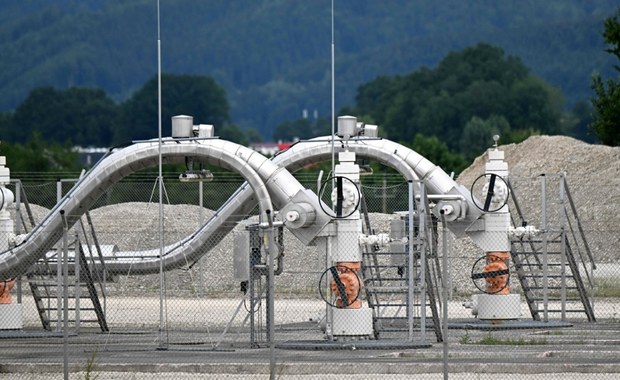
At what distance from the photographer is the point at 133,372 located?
70.3 ft

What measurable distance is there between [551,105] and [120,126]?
170 ft

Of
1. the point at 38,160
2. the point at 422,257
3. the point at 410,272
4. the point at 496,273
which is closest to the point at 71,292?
the point at 496,273

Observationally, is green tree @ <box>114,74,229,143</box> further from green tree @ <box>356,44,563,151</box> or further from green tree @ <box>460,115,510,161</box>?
green tree @ <box>460,115,510,161</box>

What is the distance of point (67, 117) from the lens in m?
183

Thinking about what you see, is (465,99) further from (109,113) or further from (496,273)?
(496,273)

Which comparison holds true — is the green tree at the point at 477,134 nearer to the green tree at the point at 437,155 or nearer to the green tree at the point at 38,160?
the green tree at the point at 437,155

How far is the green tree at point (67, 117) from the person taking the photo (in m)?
181

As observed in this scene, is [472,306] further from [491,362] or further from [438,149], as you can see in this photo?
[438,149]

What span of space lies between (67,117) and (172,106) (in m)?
14.0

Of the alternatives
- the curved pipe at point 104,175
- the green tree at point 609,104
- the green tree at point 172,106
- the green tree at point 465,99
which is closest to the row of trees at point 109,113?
the green tree at point 172,106

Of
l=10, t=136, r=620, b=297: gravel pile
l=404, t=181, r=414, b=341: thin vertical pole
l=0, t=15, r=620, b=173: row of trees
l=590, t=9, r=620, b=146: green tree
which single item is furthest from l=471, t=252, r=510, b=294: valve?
l=0, t=15, r=620, b=173: row of trees

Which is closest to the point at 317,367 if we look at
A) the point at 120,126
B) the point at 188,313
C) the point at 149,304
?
the point at 188,313

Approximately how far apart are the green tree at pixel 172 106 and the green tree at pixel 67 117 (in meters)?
5.06

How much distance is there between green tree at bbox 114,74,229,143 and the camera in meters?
173
